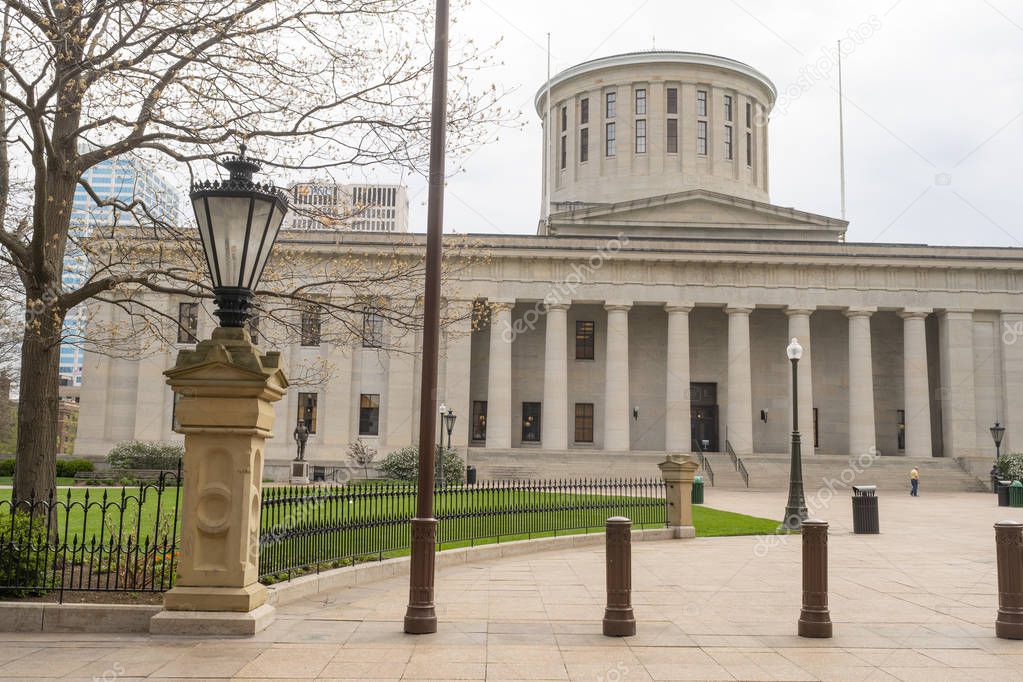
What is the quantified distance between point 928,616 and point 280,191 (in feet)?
30.3

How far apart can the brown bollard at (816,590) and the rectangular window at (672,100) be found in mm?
56180

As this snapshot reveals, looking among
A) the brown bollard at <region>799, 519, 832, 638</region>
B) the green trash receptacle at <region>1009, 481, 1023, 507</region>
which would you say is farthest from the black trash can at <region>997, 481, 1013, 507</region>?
the brown bollard at <region>799, 519, 832, 638</region>

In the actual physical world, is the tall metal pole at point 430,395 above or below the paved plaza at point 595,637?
above

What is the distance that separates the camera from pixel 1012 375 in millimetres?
49125

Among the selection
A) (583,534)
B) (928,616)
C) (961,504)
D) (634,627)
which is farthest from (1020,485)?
(634,627)

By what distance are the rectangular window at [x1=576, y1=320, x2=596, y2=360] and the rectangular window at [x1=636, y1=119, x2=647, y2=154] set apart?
14614 mm

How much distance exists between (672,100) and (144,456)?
136 feet

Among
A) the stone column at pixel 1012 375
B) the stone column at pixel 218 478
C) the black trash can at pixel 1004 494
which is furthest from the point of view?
the stone column at pixel 1012 375

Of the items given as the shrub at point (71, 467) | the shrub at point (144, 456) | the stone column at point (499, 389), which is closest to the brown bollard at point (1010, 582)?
the shrub at point (144, 456)

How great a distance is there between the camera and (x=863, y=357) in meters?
48.9

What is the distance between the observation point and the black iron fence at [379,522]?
38.5 ft

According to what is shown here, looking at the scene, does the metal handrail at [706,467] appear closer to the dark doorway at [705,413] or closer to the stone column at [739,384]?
the stone column at [739,384]

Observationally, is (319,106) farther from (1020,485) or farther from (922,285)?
(922,285)

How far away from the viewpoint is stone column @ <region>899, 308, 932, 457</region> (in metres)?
48.1
